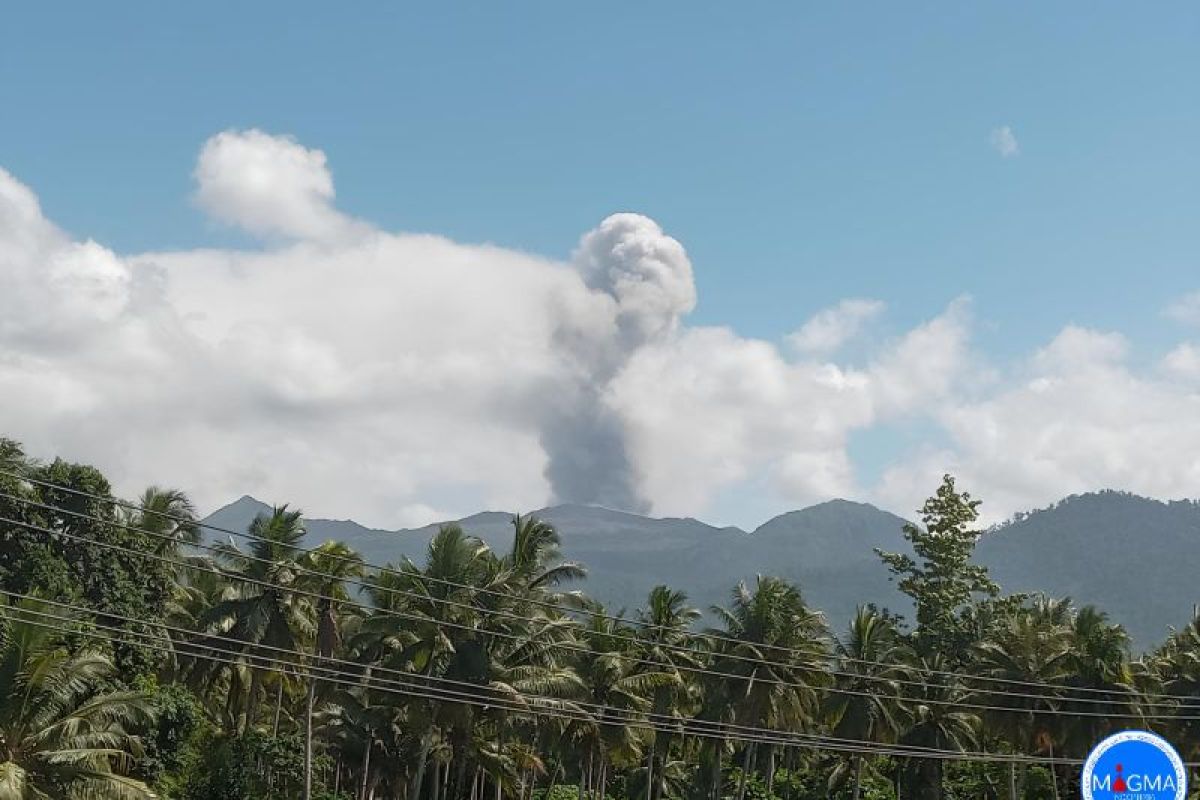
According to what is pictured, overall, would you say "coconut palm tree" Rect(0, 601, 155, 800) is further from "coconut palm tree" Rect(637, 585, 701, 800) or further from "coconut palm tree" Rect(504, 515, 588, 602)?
"coconut palm tree" Rect(637, 585, 701, 800)

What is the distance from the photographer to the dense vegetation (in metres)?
45.1

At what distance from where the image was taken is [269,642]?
5084 centimetres

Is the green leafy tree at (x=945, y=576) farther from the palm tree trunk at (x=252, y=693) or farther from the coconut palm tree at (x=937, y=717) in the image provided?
the palm tree trunk at (x=252, y=693)

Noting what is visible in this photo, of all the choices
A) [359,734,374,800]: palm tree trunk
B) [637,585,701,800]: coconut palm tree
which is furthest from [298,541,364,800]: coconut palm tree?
[637,585,701,800]: coconut palm tree

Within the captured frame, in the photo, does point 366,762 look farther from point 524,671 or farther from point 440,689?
point 440,689

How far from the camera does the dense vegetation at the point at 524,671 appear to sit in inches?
1777

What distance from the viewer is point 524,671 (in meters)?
44.8

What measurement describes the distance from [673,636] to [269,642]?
21.6m

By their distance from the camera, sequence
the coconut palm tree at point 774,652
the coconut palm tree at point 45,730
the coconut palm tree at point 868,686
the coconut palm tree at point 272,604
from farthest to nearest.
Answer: the coconut palm tree at point 868,686 → the coconut palm tree at point 774,652 → the coconut palm tree at point 272,604 → the coconut palm tree at point 45,730

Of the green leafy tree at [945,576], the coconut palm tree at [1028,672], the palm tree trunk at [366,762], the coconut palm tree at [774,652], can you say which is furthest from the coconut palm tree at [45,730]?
the green leafy tree at [945,576]

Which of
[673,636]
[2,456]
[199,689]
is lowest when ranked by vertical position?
[199,689]

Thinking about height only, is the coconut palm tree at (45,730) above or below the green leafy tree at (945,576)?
below

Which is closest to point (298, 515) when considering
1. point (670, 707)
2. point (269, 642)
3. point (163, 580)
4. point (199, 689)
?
point (269, 642)

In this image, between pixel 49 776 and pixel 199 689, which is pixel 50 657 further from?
pixel 199 689
